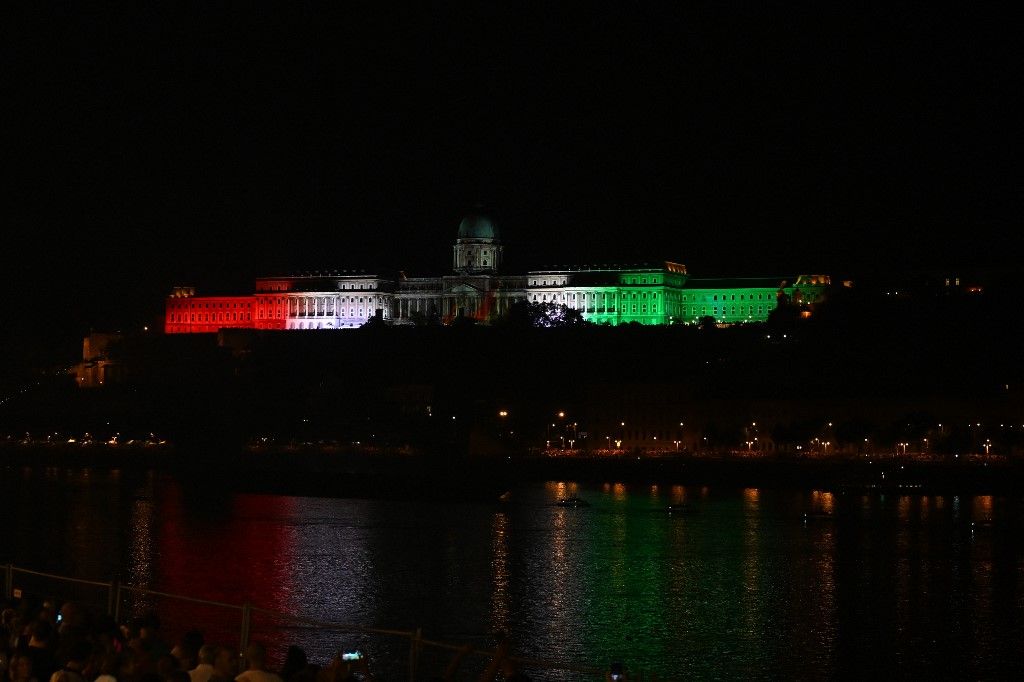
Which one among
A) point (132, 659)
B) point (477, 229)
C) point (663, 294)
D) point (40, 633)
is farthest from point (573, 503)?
point (477, 229)

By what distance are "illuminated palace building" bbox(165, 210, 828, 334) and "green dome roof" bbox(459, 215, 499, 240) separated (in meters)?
0.07

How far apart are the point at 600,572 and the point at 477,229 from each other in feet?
255

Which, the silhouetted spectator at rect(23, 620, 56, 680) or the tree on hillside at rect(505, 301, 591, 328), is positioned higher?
the tree on hillside at rect(505, 301, 591, 328)

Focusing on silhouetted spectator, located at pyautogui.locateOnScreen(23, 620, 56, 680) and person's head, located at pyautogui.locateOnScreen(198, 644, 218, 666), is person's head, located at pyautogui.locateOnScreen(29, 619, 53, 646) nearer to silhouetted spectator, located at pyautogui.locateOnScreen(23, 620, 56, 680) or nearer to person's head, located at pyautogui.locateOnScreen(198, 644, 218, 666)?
silhouetted spectator, located at pyautogui.locateOnScreen(23, 620, 56, 680)

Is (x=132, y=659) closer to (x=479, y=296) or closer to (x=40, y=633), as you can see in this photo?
(x=40, y=633)

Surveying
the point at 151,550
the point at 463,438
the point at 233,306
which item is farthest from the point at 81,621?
the point at 233,306

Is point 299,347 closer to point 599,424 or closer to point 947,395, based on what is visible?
point 599,424

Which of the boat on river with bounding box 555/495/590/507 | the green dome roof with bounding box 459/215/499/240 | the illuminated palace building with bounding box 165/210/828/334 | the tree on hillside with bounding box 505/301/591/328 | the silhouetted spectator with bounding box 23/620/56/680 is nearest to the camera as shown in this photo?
the silhouetted spectator with bounding box 23/620/56/680

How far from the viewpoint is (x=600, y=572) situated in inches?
1195

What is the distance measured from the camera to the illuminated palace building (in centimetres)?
9850

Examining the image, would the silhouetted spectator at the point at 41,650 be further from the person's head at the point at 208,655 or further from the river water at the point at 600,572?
the river water at the point at 600,572

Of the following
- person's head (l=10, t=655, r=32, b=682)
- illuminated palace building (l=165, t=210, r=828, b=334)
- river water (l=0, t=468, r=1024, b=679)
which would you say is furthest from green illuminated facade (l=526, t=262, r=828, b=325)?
person's head (l=10, t=655, r=32, b=682)

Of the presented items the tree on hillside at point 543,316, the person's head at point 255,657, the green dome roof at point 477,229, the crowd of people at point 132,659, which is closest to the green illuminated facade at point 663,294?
the tree on hillside at point 543,316

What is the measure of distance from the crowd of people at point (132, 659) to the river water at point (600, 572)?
29.3 ft
